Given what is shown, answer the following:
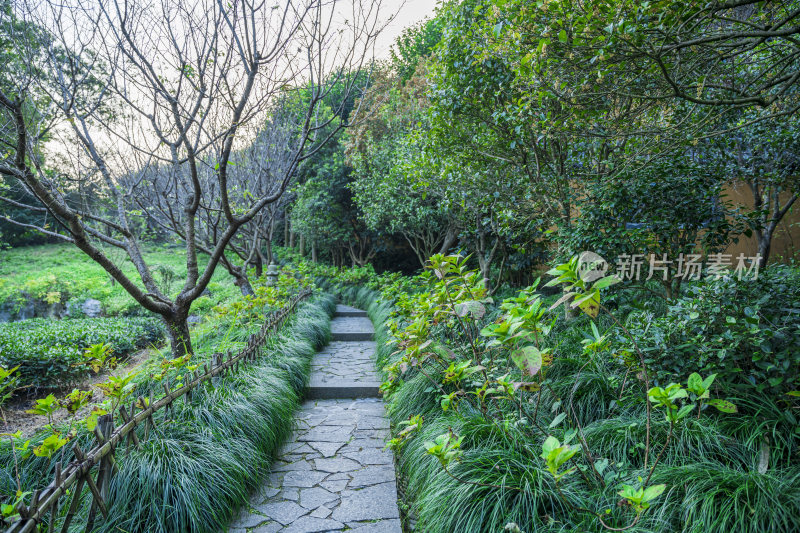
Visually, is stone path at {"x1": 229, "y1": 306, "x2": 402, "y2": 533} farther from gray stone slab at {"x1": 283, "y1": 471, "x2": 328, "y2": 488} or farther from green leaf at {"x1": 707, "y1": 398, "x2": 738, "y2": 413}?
green leaf at {"x1": 707, "y1": 398, "x2": 738, "y2": 413}

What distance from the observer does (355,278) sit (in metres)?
12.4

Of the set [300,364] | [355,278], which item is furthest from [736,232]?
[355,278]

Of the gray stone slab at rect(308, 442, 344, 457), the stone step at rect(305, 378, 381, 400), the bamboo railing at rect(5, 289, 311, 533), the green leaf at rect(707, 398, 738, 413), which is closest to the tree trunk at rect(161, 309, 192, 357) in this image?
the bamboo railing at rect(5, 289, 311, 533)

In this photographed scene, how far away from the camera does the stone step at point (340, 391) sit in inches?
198

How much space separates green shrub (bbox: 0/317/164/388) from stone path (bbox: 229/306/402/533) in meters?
3.50

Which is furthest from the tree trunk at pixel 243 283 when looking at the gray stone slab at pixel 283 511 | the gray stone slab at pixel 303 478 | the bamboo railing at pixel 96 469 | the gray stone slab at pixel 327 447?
the gray stone slab at pixel 283 511

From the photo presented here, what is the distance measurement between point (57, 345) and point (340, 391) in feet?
18.0

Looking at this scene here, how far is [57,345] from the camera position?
23.8 feet

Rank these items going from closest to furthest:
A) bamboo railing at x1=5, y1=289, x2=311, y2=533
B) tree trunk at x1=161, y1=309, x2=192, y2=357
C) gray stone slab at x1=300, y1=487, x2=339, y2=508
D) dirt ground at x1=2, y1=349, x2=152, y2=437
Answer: bamboo railing at x1=5, y1=289, x2=311, y2=533 → gray stone slab at x1=300, y1=487, x2=339, y2=508 → tree trunk at x1=161, y1=309, x2=192, y2=357 → dirt ground at x1=2, y1=349, x2=152, y2=437

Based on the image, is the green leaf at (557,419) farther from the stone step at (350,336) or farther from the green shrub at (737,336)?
the stone step at (350,336)

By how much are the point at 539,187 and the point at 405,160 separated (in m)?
3.12

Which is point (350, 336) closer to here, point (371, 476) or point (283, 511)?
point (371, 476)

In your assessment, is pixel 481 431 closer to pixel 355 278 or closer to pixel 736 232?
pixel 736 232

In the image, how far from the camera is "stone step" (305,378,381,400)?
5.04 meters
